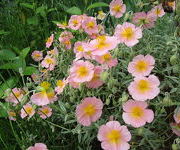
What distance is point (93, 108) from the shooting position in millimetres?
1518

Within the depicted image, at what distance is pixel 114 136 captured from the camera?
1.45 meters

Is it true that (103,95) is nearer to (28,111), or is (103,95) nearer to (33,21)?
(28,111)

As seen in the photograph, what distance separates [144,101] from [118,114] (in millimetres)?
170

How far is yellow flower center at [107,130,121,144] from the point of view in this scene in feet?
4.74

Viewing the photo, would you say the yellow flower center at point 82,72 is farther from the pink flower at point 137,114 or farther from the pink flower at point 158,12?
the pink flower at point 158,12

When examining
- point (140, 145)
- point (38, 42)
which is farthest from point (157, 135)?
point (38, 42)

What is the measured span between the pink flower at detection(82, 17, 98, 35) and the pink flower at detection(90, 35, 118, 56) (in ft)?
1.11

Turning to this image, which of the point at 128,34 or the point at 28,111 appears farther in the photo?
the point at 28,111

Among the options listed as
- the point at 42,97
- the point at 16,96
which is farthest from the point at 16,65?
the point at 42,97

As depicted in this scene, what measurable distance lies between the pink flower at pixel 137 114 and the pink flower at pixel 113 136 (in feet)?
0.12

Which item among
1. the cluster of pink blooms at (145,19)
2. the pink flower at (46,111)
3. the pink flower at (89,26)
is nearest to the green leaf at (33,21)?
the pink flower at (89,26)

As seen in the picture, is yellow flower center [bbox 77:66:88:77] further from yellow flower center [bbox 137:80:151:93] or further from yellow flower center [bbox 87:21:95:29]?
yellow flower center [bbox 87:21:95:29]

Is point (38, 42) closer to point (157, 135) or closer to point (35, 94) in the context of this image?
point (35, 94)

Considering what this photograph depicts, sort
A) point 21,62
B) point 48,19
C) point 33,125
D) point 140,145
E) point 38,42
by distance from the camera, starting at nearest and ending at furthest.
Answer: point 140,145, point 33,125, point 21,62, point 38,42, point 48,19
